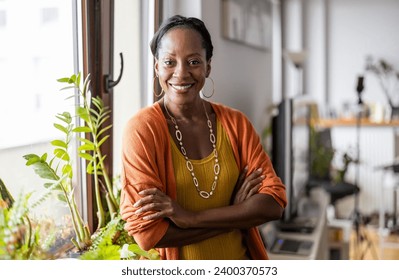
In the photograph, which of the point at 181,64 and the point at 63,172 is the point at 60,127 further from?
the point at 181,64

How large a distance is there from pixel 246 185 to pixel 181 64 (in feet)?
0.88

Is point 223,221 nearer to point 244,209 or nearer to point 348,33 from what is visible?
point 244,209

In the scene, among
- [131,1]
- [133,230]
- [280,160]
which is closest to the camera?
[133,230]

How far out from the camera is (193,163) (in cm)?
108

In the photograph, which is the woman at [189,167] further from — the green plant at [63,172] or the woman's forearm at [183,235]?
the green plant at [63,172]

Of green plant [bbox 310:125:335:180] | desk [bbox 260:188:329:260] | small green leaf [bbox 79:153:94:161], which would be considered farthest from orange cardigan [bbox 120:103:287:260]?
green plant [bbox 310:125:335:180]

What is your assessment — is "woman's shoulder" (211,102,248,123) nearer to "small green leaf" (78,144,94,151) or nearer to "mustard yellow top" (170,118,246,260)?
"mustard yellow top" (170,118,246,260)

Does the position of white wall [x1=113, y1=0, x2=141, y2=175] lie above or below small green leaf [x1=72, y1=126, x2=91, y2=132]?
above

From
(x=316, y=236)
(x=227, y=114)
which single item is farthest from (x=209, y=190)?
(x=316, y=236)

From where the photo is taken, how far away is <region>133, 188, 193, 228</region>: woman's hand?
1038mm

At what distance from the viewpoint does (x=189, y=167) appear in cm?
108

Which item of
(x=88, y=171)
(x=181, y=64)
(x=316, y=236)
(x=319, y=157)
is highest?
(x=181, y=64)
